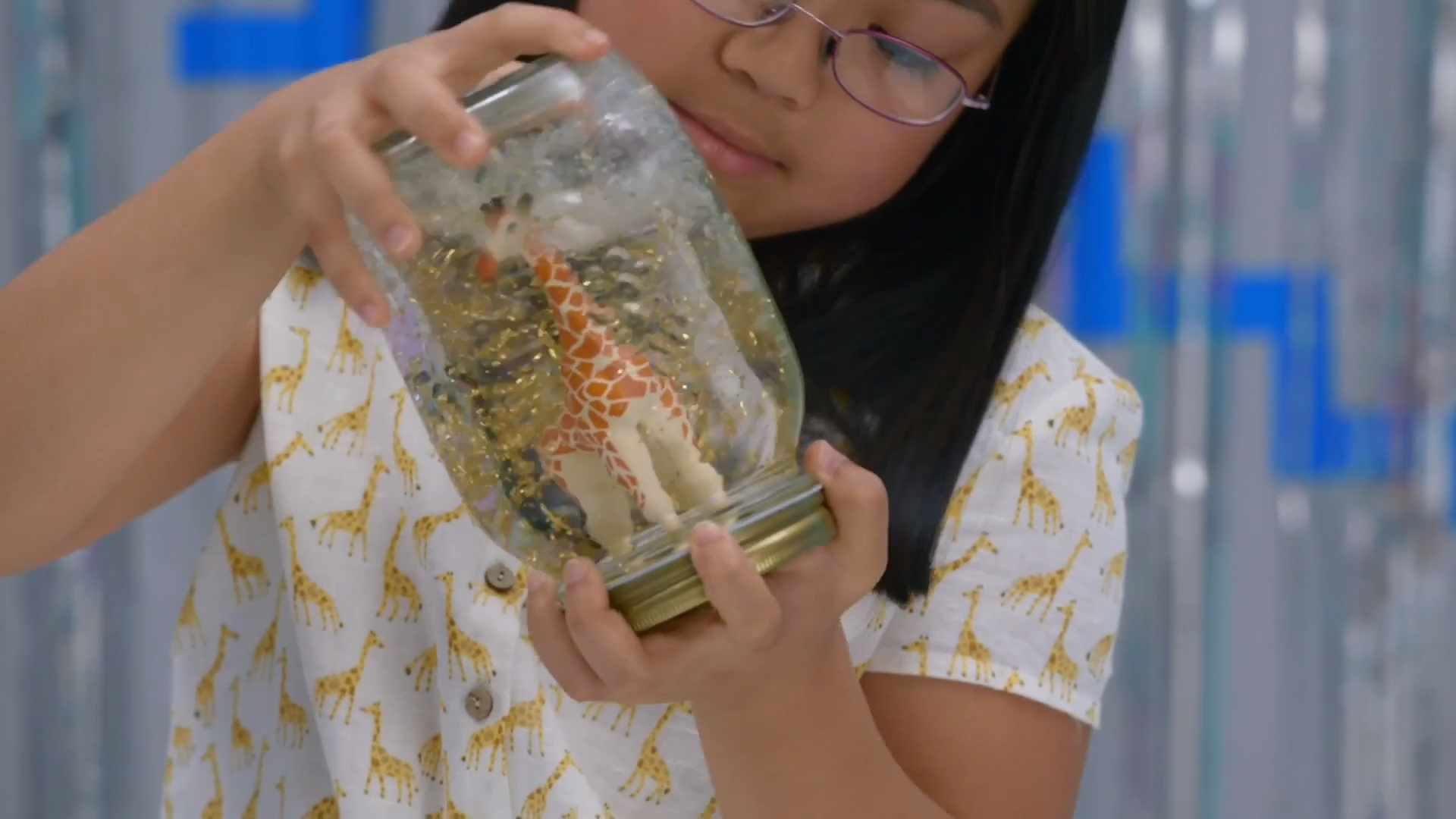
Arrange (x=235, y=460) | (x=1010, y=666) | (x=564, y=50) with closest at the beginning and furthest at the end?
1. (x=564, y=50)
2. (x=1010, y=666)
3. (x=235, y=460)

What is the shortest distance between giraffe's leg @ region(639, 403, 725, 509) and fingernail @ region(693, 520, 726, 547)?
1.5 inches

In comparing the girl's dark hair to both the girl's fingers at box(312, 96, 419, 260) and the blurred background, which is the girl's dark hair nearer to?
the girl's fingers at box(312, 96, 419, 260)

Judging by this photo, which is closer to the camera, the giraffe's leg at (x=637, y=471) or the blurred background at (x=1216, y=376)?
the giraffe's leg at (x=637, y=471)

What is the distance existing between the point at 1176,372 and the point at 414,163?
4.17 feet

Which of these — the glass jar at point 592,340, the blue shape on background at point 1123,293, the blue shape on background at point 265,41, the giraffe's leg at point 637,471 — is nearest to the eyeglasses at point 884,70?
the glass jar at point 592,340

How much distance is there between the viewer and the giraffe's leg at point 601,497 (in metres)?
0.44

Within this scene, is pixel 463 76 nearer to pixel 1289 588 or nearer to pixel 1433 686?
pixel 1289 588

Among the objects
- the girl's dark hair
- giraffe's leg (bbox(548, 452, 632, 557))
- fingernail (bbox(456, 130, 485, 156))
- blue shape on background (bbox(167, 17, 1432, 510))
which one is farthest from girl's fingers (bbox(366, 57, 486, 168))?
blue shape on background (bbox(167, 17, 1432, 510))

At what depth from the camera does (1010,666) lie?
0.65 metres

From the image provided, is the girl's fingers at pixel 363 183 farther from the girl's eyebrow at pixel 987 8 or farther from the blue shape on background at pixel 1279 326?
the blue shape on background at pixel 1279 326

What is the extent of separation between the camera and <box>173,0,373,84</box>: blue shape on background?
57.9 inches

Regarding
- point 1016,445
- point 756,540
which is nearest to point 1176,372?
point 1016,445

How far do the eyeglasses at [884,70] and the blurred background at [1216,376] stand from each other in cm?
90

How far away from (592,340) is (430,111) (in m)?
0.09
